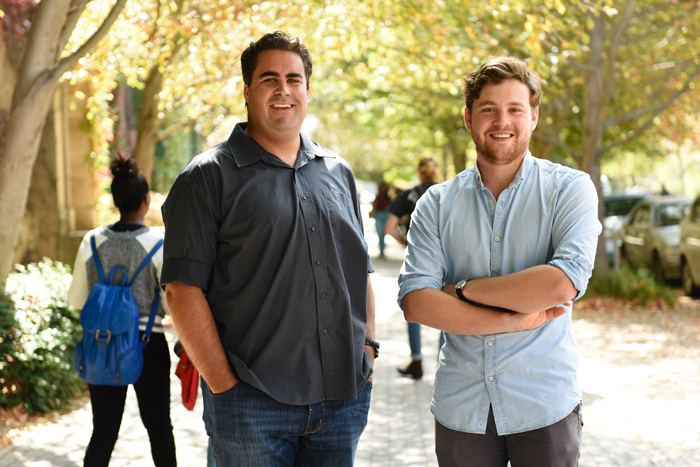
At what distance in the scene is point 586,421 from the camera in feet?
19.7

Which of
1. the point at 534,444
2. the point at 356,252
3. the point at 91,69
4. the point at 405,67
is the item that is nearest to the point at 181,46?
the point at 91,69

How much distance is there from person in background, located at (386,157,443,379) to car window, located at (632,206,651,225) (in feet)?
32.6

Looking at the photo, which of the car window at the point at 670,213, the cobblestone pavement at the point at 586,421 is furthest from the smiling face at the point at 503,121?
the car window at the point at 670,213

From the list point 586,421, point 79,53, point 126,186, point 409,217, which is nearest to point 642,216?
point 409,217

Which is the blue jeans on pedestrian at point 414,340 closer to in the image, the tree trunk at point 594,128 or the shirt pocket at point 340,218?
the shirt pocket at point 340,218

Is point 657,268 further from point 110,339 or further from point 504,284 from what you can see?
point 504,284

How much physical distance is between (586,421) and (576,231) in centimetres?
395

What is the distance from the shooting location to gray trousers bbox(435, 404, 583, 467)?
250 cm

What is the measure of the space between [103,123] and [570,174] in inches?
438

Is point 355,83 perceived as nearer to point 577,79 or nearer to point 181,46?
point 577,79

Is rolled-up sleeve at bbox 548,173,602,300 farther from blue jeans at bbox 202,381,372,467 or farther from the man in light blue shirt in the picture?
blue jeans at bbox 202,381,372,467

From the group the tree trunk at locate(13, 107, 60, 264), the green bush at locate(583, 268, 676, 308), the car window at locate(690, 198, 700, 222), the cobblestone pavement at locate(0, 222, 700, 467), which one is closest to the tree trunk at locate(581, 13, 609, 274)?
the green bush at locate(583, 268, 676, 308)

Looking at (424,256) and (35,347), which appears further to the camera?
(35,347)

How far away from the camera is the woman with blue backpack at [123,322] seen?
3.65 metres
